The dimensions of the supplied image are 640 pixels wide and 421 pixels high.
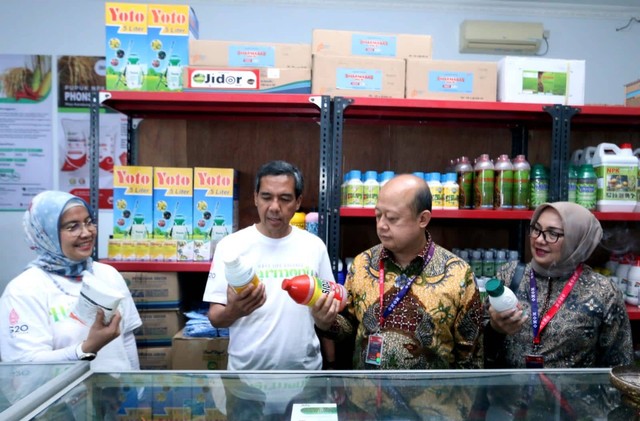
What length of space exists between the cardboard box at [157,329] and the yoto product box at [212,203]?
384 mm

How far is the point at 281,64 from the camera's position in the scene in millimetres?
2559

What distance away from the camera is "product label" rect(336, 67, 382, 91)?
2561mm

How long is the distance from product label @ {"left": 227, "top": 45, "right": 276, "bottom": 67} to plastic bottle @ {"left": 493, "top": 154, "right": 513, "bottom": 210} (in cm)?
151

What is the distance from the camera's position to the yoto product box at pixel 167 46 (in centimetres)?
248

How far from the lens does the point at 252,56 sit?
8.39 feet

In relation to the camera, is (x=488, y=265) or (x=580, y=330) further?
(x=488, y=265)

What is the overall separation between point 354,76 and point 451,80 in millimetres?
588

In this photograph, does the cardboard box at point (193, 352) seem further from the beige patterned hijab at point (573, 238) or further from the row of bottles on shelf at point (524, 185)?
the beige patterned hijab at point (573, 238)

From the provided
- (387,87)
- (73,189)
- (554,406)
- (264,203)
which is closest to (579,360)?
(554,406)

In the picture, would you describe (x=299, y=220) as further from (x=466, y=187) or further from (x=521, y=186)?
(x=521, y=186)

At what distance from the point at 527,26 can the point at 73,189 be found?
470 cm

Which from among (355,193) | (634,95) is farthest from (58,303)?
(634,95)

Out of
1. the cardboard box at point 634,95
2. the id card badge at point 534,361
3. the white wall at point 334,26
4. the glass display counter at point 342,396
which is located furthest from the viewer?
the white wall at point 334,26

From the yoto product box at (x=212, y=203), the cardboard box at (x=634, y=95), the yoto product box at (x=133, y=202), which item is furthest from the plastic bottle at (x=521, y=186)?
the yoto product box at (x=133, y=202)
